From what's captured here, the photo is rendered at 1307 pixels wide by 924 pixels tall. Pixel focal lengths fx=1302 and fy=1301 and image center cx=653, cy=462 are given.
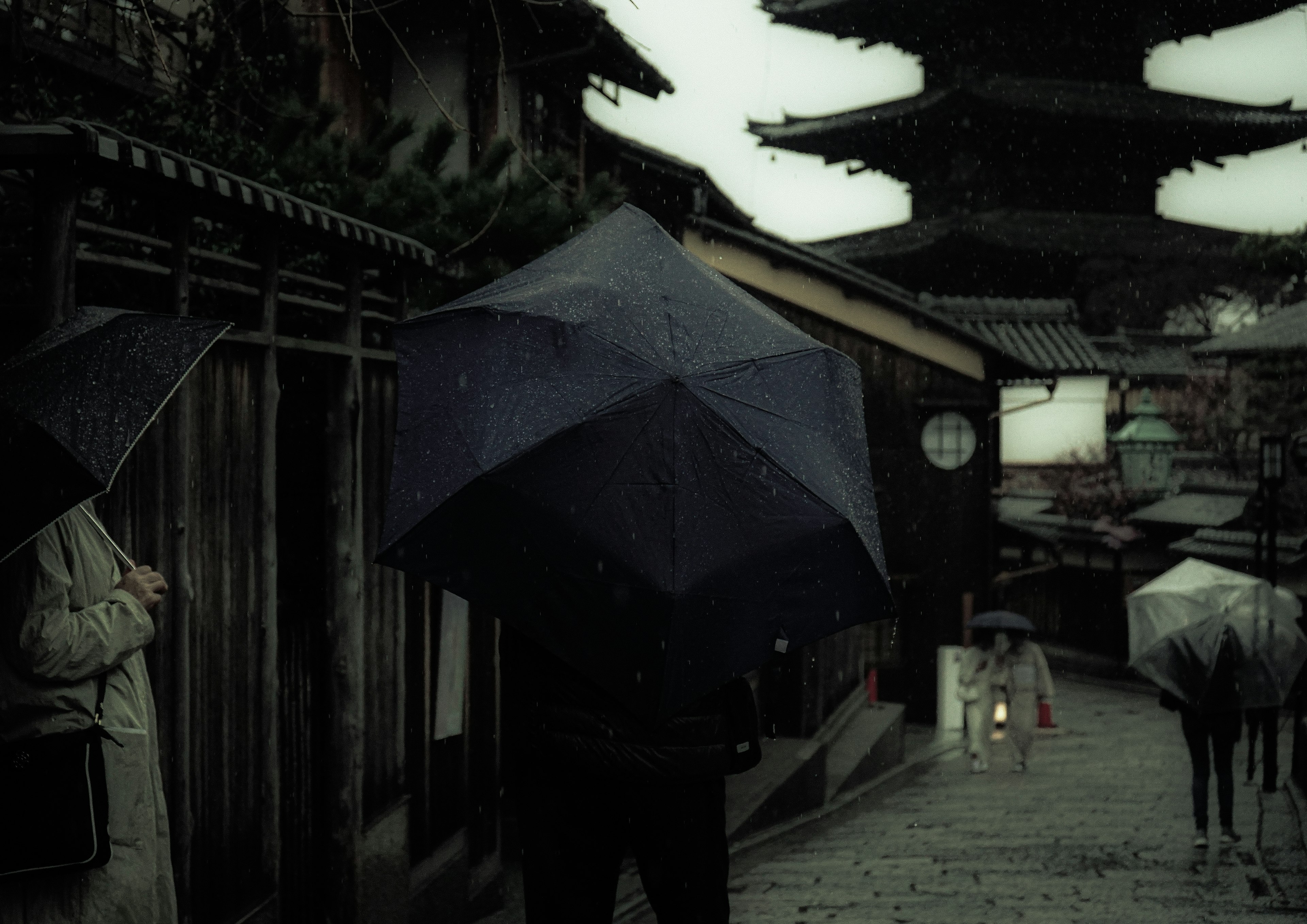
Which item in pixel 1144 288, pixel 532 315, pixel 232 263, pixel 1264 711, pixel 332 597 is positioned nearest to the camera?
pixel 532 315

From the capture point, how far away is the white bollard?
62.8ft

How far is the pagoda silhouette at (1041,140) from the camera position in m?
29.5

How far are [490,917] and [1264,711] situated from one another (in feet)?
26.9

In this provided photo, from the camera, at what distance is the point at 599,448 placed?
3.03m

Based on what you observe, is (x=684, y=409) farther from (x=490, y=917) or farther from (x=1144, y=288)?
(x=1144, y=288)

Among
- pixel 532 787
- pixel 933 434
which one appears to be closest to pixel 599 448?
pixel 532 787

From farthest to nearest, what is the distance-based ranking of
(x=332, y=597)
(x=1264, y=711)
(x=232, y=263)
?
(x=1264, y=711), (x=332, y=597), (x=232, y=263)

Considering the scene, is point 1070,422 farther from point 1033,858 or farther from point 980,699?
point 1033,858

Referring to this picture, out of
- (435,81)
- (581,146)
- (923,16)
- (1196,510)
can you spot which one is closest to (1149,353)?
(1196,510)

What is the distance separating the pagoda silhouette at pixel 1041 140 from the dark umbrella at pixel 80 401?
28.1 metres

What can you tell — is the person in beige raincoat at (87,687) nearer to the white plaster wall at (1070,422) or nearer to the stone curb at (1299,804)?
the stone curb at (1299,804)

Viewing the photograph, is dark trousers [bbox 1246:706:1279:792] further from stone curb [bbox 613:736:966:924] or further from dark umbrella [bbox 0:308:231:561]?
dark umbrella [bbox 0:308:231:561]

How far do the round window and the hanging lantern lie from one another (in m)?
7.28

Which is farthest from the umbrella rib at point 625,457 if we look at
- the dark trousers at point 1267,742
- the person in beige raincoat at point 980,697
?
the person in beige raincoat at point 980,697
